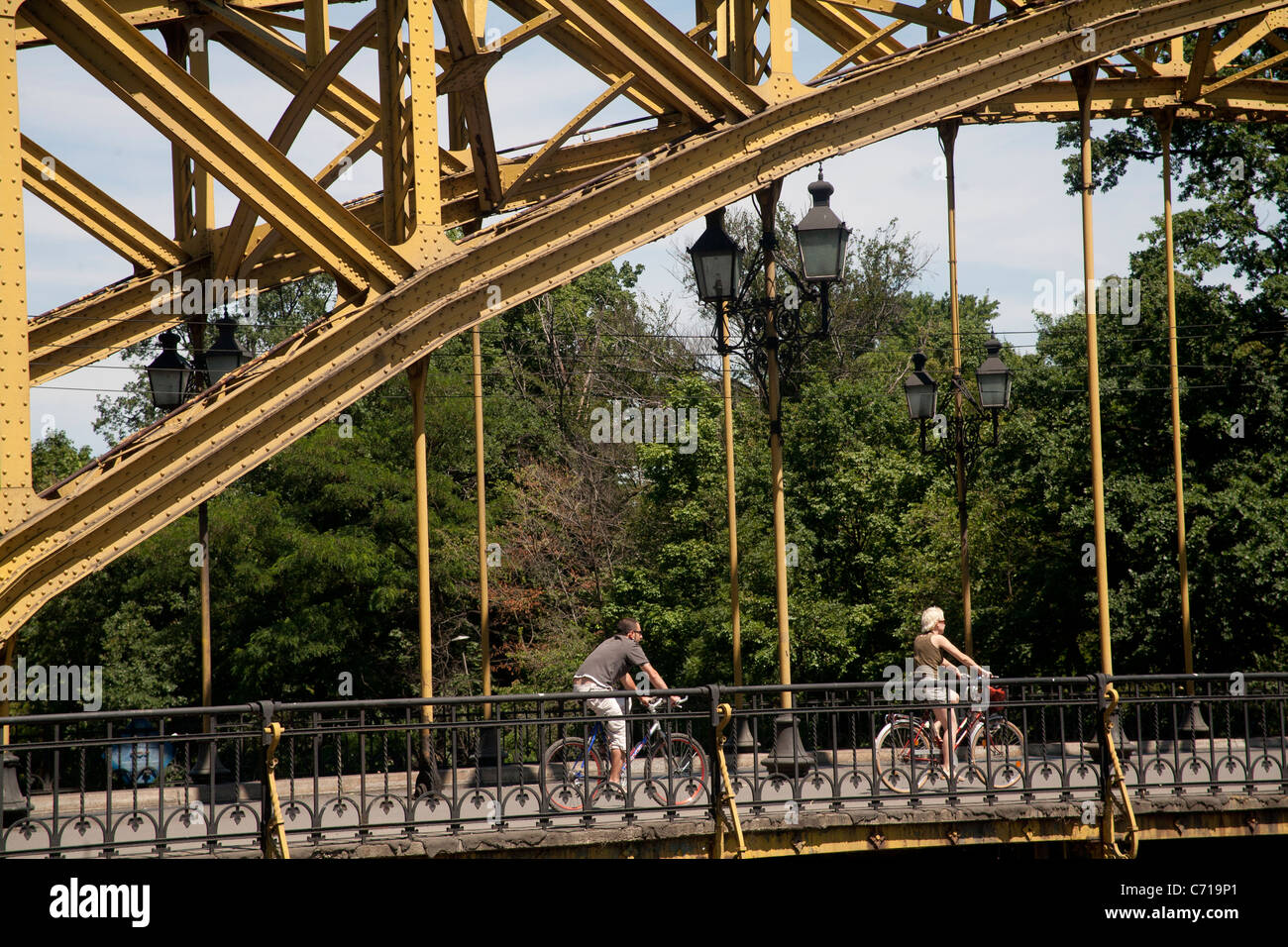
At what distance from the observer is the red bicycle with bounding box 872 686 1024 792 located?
10352 mm

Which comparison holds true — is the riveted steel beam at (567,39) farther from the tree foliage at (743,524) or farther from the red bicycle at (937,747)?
the tree foliage at (743,524)

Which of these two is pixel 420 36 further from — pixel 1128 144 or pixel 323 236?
pixel 1128 144

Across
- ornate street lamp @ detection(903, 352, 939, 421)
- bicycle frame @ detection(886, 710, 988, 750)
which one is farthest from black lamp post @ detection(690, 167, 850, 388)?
ornate street lamp @ detection(903, 352, 939, 421)

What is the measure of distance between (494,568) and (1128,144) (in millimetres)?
17456

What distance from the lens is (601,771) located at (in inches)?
390

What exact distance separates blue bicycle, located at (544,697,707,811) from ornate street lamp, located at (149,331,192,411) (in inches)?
231

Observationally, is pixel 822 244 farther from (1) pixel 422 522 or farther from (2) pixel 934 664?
(1) pixel 422 522

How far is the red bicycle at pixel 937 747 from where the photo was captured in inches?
408

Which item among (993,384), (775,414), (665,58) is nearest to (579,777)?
(775,414)

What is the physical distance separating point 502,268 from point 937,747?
→ 17.7 feet

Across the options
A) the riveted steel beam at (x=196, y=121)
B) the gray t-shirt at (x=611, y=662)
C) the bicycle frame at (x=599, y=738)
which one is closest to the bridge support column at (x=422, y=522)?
the bicycle frame at (x=599, y=738)

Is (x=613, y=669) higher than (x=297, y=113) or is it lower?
lower

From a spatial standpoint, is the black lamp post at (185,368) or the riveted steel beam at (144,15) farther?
the black lamp post at (185,368)

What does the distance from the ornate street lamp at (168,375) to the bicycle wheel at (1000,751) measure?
27.7 ft
